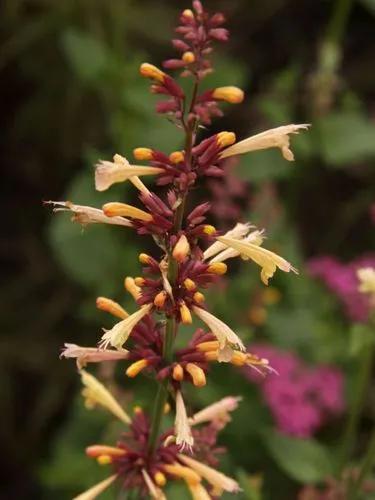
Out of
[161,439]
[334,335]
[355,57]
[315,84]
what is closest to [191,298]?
[161,439]

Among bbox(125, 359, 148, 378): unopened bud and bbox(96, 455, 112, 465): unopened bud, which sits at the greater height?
bbox(125, 359, 148, 378): unopened bud

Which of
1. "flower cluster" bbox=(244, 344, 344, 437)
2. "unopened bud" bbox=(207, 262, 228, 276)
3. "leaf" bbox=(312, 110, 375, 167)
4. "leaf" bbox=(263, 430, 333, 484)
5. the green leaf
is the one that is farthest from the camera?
"leaf" bbox=(312, 110, 375, 167)

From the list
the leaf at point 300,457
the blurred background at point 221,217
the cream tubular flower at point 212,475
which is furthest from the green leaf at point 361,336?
the cream tubular flower at point 212,475

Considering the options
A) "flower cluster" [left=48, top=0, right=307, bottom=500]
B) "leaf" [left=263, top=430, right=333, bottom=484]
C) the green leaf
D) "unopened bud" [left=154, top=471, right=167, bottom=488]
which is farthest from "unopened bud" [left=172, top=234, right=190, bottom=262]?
"leaf" [left=263, top=430, right=333, bottom=484]

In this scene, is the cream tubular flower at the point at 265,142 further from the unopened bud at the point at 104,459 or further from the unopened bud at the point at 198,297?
the unopened bud at the point at 104,459

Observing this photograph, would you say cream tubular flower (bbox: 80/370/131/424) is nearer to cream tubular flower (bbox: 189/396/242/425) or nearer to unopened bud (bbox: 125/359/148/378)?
cream tubular flower (bbox: 189/396/242/425)

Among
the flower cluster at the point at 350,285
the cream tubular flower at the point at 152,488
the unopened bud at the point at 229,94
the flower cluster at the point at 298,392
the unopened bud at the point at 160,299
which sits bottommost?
the flower cluster at the point at 298,392
